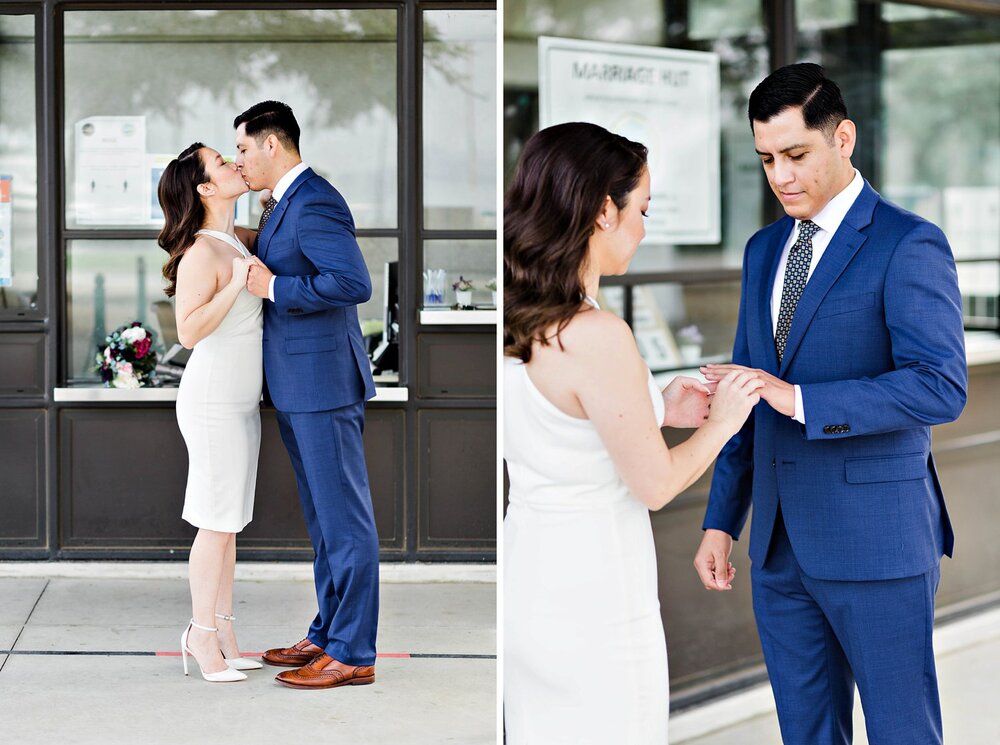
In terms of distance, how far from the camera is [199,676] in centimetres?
252

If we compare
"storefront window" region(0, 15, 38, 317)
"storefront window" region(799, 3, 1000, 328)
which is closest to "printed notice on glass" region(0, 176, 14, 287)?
"storefront window" region(0, 15, 38, 317)

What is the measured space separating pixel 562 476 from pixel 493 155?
71.6 inches

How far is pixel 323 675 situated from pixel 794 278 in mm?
1405

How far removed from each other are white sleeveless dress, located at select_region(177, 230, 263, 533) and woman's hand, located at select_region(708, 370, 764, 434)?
1.33 m

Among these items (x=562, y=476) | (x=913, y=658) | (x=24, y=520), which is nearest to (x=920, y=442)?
(x=913, y=658)

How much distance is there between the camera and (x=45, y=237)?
3.07m

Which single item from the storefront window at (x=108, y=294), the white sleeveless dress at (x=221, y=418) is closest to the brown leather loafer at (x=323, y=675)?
the white sleeveless dress at (x=221, y=418)

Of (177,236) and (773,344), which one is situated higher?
(177,236)

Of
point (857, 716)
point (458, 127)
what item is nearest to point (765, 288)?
point (458, 127)

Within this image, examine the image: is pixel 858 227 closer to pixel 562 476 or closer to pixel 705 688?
pixel 562 476

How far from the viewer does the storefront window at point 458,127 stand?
3250 millimetres

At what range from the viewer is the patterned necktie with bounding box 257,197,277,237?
2.61 metres

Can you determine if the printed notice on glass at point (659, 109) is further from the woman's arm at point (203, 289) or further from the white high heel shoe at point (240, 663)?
the white high heel shoe at point (240, 663)

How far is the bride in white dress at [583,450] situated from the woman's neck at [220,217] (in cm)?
113
